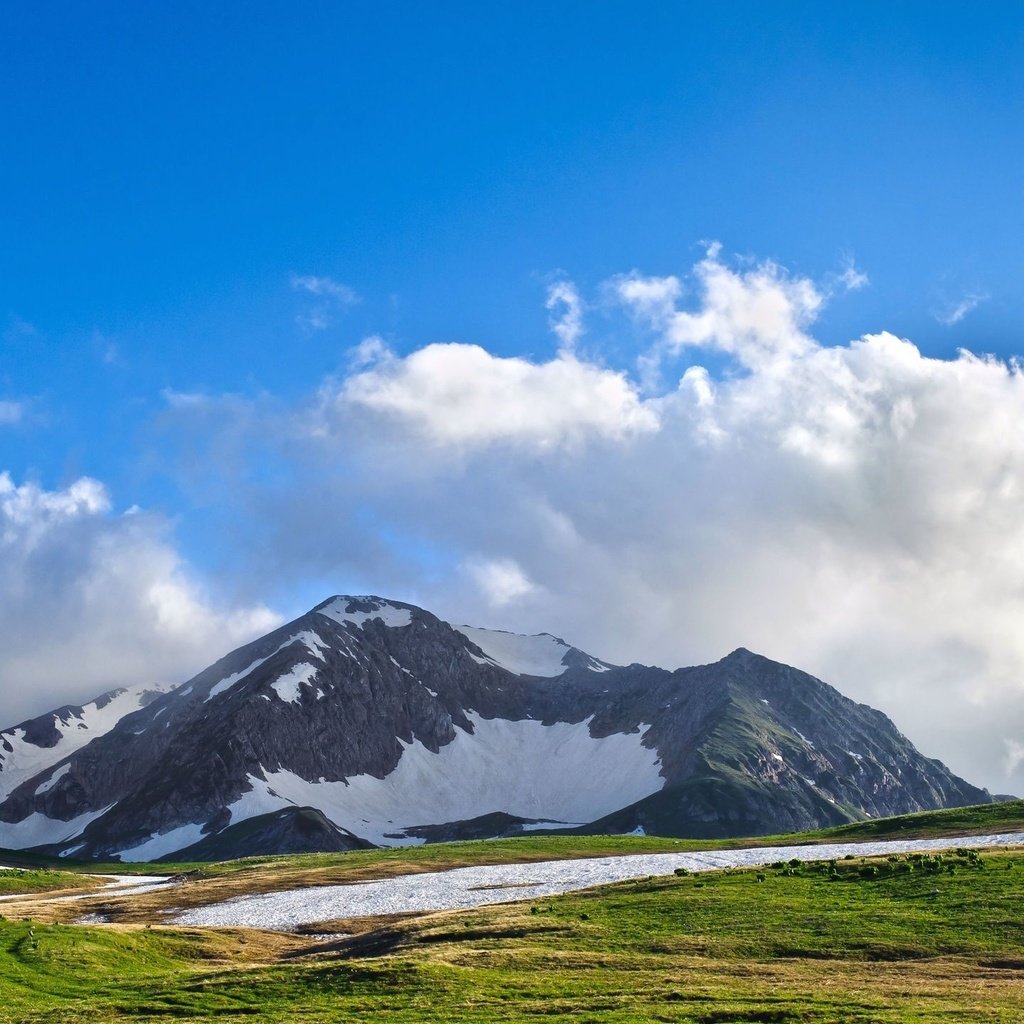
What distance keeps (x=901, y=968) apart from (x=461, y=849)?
123635 mm

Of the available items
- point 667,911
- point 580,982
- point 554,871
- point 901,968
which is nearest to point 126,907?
point 554,871

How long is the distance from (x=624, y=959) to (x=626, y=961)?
18.9 inches

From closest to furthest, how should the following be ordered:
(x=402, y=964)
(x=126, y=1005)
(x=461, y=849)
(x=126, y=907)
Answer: (x=126, y=1005)
(x=402, y=964)
(x=126, y=907)
(x=461, y=849)

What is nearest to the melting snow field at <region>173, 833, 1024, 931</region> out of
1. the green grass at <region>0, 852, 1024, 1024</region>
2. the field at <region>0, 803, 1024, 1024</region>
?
the field at <region>0, 803, 1024, 1024</region>

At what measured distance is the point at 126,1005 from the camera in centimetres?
4531

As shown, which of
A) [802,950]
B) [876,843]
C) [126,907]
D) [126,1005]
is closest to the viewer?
[126,1005]

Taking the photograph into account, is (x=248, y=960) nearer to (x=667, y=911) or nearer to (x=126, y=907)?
(x=667, y=911)

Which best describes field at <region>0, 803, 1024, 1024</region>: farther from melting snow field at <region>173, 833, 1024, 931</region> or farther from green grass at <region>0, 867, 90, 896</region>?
green grass at <region>0, 867, 90, 896</region>

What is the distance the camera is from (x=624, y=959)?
50625 mm

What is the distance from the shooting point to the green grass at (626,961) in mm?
40312

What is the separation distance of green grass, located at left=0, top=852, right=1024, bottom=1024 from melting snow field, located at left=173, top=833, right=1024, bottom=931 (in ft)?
45.4

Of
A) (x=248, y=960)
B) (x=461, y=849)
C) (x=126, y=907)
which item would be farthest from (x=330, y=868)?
(x=248, y=960)

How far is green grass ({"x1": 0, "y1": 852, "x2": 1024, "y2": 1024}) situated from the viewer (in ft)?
132

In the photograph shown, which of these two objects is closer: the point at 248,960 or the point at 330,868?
the point at 248,960
